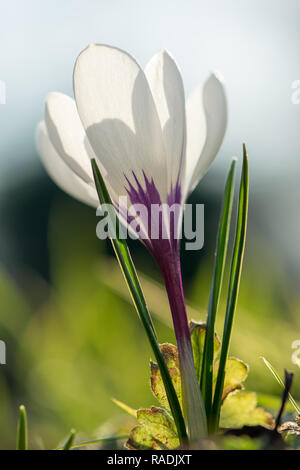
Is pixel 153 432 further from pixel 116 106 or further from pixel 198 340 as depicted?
pixel 116 106

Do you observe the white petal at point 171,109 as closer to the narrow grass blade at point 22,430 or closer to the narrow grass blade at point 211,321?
the narrow grass blade at point 211,321

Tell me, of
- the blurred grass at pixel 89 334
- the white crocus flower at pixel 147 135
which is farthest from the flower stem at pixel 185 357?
the blurred grass at pixel 89 334

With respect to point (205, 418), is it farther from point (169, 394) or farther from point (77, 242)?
point (77, 242)

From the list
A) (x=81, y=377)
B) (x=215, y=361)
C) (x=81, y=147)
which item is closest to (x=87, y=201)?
(x=81, y=147)

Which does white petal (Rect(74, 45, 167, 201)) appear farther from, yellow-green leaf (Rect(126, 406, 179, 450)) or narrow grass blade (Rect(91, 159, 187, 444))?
yellow-green leaf (Rect(126, 406, 179, 450))

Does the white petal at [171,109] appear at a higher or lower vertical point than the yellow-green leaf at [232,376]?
higher
